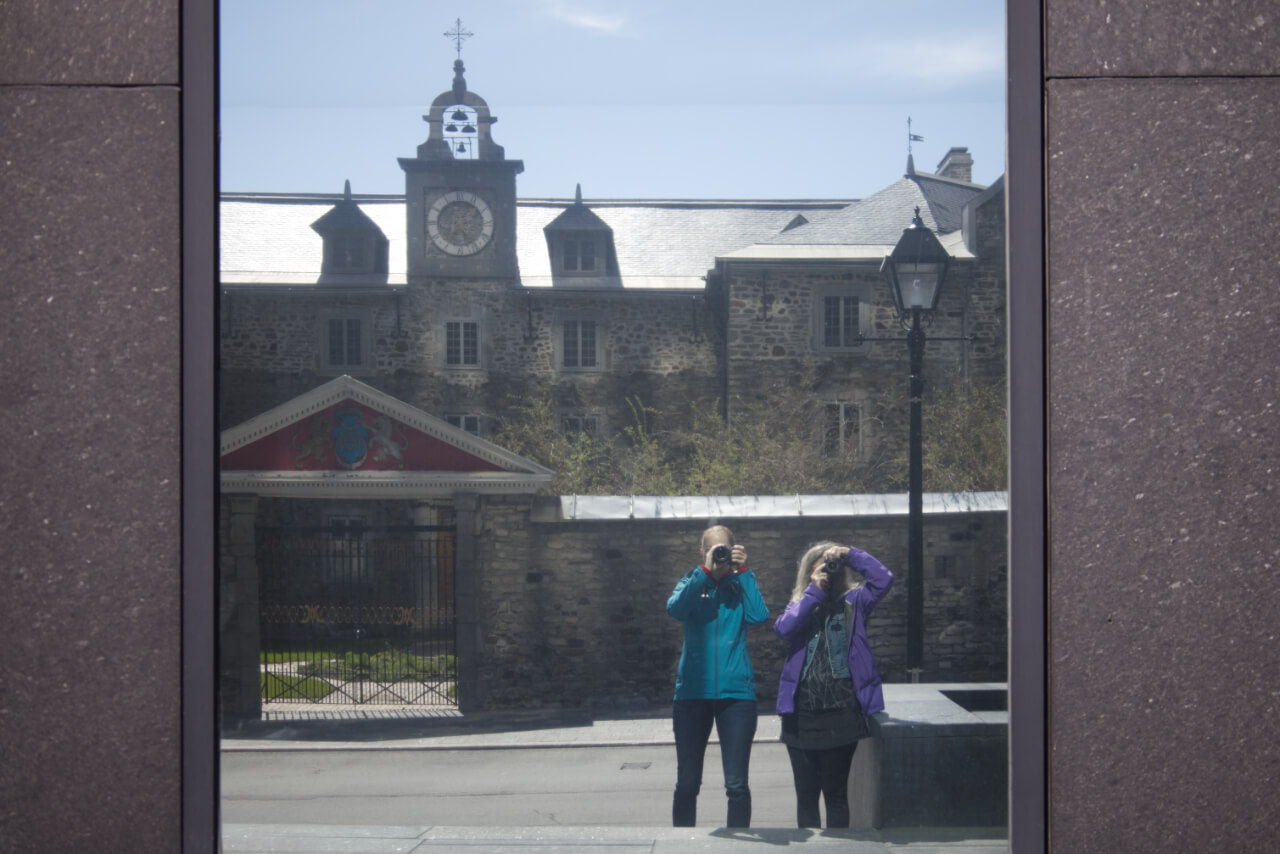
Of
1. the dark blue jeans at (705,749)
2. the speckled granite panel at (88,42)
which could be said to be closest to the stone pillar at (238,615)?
the speckled granite panel at (88,42)

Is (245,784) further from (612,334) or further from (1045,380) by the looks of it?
(1045,380)

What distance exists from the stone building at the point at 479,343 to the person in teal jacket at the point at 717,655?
47cm

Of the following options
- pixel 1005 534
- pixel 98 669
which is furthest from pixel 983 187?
pixel 98 669

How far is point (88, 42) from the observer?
2480 mm

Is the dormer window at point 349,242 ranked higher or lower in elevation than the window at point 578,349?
higher

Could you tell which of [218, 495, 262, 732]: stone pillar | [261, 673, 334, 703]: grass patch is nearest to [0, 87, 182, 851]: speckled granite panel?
[218, 495, 262, 732]: stone pillar

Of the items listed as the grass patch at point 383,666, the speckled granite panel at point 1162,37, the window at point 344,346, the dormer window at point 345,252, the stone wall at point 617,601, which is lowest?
the grass patch at point 383,666

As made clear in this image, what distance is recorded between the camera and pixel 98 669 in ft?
8.14

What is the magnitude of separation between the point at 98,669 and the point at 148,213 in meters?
1.17

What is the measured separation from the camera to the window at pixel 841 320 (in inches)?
116

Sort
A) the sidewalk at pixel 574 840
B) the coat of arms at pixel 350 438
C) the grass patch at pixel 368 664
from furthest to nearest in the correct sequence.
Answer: the grass patch at pixel 368 664 → the coat of arms at pixel 350 438 → the sidewalk at pixel 574 840

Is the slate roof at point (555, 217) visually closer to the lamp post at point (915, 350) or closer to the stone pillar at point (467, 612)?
the lamp post at point (915, 350)

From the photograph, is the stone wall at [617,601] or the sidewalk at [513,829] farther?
the stone wall at [617,601]

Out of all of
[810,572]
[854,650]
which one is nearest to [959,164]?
[810,572]
